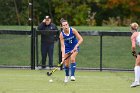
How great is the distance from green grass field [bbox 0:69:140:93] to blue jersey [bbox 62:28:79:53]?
960 mm

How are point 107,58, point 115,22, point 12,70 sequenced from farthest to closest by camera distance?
point 115,22, point 107,58, point 12,70

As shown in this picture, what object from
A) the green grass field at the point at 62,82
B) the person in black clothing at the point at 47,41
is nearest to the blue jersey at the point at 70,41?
the green grass field at the point at 62,82

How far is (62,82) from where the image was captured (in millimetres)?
17484

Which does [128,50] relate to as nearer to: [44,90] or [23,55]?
[23,55]

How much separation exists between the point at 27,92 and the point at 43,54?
730 cm

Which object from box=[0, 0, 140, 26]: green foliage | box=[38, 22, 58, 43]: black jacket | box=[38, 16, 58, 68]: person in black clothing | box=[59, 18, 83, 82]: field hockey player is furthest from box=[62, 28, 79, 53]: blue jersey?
box=[0, 0, 140, 26]: green foliage

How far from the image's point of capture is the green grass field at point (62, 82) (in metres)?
15.5

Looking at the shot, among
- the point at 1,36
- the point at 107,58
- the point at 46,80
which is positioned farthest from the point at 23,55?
the point at 46,80

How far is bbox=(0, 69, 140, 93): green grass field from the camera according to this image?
15.5 meters

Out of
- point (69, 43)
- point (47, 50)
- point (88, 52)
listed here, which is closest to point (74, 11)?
point (88, 52)

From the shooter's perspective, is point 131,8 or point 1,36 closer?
point 1,36

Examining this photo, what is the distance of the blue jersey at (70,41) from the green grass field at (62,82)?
0.96 meters

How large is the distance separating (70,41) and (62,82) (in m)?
1.17

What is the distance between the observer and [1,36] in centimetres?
2353
